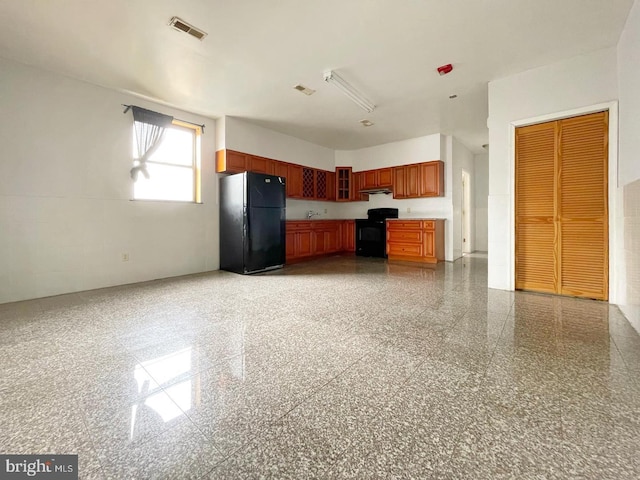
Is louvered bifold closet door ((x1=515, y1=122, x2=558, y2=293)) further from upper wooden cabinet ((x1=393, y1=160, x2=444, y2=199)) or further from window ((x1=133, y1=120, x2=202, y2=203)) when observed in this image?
window ((x1=133, y1=120, x2=202, y2=203))

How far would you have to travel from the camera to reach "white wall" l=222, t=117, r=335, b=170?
510 centimetres

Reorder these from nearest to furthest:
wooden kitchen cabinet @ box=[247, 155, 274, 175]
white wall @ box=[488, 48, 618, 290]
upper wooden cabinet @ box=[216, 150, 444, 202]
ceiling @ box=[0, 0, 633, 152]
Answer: ceiling @ box=[0, 0, 633, 152] < white wall @ box=[488, 48, 618, 290] < upper wooden cabinet @ box=[216, 150, 444, 202] < wooden kitchen cabinet @ box=[247, 155, 274, 175]

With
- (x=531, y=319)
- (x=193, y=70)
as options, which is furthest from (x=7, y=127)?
(x=531, y=319)

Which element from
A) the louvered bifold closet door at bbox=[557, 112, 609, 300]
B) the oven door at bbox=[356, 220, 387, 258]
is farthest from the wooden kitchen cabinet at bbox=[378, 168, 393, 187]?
the louvered bifold closet door at bbox=[557, 112, 609, 300]

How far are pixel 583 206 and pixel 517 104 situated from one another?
1.46 m

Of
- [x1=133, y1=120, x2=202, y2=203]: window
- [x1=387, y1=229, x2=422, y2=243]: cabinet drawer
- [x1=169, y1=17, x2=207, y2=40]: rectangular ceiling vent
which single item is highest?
[x1=169, y1=17, x2=207, y2=40]: rectangular ceiling vent

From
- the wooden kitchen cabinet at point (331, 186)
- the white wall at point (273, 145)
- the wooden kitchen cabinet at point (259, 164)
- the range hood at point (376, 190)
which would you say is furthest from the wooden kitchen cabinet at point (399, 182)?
the wooden kitchen cabinet at point (259, 164)

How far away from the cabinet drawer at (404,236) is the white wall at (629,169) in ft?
10.9

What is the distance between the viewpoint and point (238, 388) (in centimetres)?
150

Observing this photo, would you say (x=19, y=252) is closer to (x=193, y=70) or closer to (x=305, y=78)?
(x=193, y=70)

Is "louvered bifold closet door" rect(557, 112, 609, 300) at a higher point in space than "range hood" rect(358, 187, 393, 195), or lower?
lower

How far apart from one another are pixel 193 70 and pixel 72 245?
9.10 feet

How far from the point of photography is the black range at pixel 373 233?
262 inches

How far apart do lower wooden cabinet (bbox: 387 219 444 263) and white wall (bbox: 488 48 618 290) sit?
2.15 m
